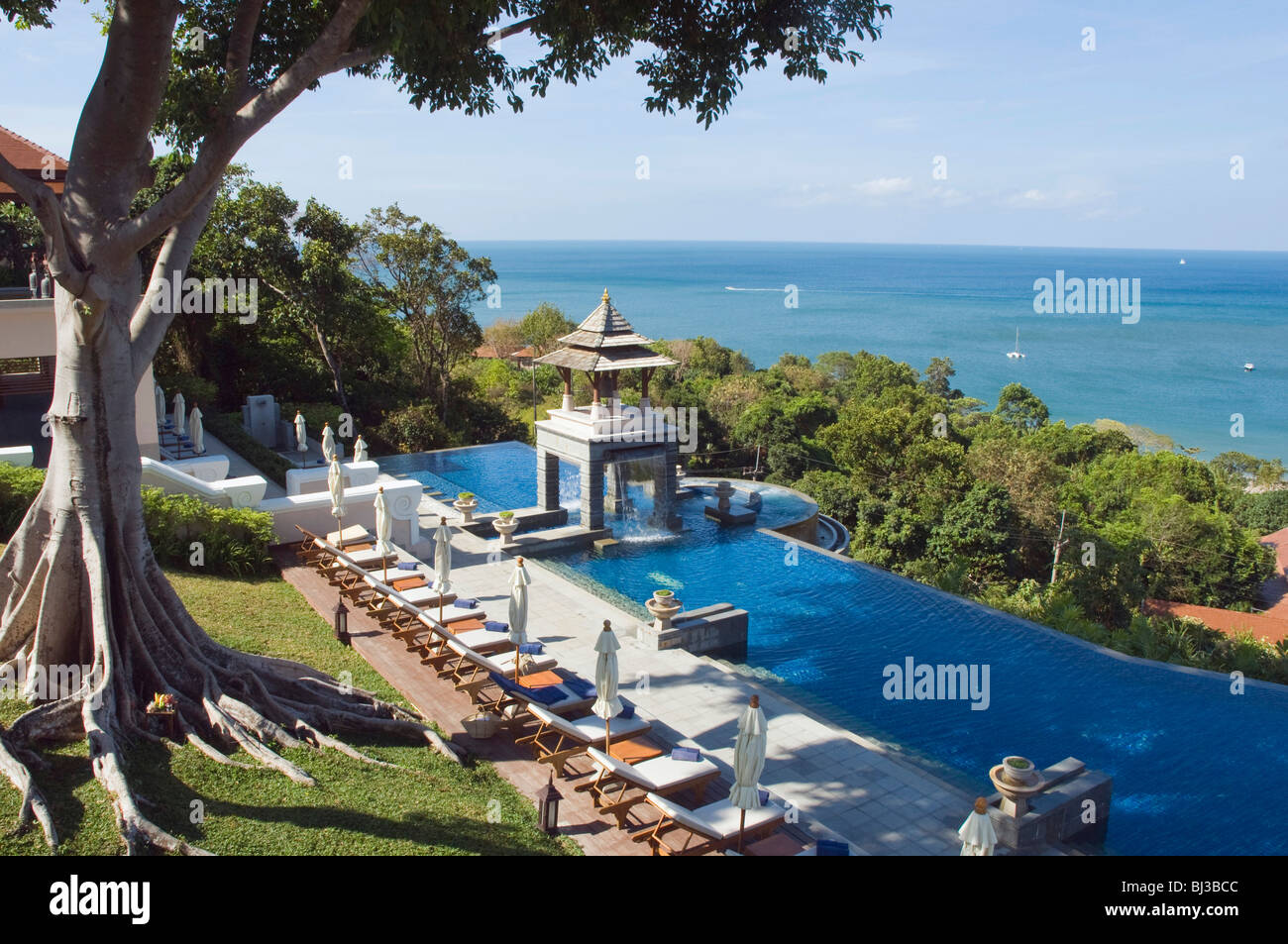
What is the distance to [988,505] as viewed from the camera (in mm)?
25938

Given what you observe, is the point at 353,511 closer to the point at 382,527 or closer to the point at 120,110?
the point at 382,527

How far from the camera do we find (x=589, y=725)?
11.4 m

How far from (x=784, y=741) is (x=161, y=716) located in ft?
23.9

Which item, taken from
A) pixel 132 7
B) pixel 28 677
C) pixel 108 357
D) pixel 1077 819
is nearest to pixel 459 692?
pixel 28 677

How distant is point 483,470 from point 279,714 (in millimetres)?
18495

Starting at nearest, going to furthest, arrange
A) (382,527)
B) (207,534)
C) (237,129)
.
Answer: (237,129), (207,534), (382,527)

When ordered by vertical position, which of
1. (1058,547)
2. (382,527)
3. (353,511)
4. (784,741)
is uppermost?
(382,527)

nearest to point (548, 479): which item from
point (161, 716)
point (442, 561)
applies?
point (442, 561)

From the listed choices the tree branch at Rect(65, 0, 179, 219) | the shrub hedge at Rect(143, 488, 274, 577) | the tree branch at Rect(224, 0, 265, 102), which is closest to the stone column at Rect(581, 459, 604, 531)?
the shrub hedge at Rect(143, 488, 274, 577)

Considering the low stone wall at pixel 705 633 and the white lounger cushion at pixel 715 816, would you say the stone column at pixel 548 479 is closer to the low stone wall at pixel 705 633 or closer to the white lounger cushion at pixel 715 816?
the low stone wall at pixel 705 633

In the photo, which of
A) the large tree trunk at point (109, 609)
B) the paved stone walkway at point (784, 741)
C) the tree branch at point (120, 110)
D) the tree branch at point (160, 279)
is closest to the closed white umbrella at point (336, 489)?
the paved stone walkway at point (784, 741)
